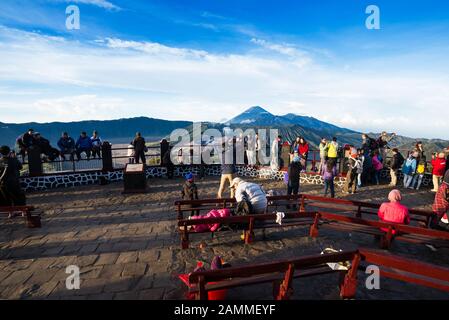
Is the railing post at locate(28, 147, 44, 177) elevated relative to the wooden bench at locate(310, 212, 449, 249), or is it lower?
elevated

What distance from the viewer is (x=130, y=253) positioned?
5.48 metres

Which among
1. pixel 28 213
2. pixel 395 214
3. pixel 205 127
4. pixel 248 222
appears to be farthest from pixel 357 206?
pixel 205 127

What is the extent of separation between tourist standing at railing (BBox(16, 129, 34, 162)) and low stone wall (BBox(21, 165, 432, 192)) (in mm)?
1189

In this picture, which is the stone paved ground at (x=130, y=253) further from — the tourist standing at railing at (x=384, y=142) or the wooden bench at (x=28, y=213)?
the tourist standing at railing at (x=384, y=142)

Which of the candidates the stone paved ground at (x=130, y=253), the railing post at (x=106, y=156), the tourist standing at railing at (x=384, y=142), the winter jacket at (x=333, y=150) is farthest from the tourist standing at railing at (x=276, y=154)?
the railing post at (x=106, y=156)

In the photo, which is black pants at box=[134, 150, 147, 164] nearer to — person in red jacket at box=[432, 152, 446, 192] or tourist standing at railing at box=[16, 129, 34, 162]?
tourist standing at railing at box=[16, 129, 34, 162]

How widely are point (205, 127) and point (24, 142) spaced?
45.6 metres

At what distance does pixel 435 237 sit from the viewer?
5.20 meters

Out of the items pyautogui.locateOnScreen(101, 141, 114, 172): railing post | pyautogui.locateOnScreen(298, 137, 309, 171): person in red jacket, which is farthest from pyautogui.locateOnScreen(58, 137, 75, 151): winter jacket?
pyautogui.locateOnScreen(298, 137, 309, 171): person in red jacket

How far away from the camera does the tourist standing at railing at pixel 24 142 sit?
452 inches

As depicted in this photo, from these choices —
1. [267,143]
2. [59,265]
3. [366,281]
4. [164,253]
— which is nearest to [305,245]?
[366,281]

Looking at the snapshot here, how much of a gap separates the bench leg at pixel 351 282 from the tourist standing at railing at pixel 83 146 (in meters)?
12.2

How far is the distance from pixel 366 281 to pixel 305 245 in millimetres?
1779

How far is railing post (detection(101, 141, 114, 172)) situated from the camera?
41.0ft
